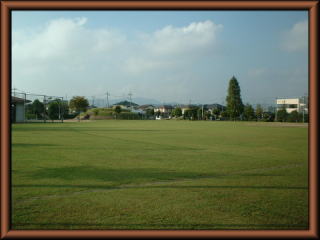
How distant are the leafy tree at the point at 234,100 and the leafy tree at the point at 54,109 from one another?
3342 centimetres

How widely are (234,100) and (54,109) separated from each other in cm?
3489

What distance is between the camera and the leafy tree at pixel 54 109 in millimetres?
47872

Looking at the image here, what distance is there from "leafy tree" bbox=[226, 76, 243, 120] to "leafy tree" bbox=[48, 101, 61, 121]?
110ft

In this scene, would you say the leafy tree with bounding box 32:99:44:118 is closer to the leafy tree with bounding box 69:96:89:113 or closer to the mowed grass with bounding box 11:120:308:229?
the leafy tree with bounding box 69:96:89:113

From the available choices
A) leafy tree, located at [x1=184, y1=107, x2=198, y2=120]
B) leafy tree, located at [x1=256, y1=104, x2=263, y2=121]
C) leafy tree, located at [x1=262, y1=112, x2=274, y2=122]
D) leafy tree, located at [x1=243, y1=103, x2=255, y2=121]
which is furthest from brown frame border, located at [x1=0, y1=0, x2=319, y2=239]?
leafy tree, located at [x1=184, y1=107, x2=198, y2=120]

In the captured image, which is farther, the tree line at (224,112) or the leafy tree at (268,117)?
the leafy tree at (268,117)

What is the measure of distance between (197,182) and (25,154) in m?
6.59

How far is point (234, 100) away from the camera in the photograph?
61.2 meters

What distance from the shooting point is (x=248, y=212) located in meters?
4.43

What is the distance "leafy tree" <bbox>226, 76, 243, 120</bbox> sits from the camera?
6103 cm

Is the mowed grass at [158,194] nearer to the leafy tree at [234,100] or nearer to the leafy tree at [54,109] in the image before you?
the leafy tree at [54,109]

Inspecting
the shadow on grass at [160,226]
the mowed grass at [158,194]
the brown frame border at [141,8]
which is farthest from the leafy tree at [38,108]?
the brown frame border at [141,8]

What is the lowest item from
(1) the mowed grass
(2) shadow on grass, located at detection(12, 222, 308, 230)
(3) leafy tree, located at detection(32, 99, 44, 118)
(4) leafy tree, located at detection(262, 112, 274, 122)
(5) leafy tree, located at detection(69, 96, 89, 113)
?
(2) shadow on grass, located at detection(12, 222, 308, 230)

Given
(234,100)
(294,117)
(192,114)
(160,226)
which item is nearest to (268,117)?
(294,117)
